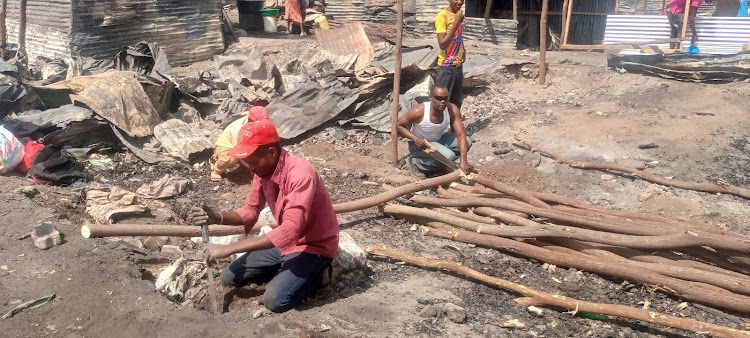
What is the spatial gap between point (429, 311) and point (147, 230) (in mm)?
2066

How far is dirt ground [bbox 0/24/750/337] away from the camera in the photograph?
3.70m

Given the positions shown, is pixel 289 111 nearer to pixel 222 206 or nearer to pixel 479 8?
pixel 222 206

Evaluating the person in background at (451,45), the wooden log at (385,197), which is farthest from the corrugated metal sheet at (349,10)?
the wooden log at (385,197)

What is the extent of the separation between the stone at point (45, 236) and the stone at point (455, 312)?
2967mm

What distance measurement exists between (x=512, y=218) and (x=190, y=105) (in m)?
5.94

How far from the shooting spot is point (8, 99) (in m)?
7.90

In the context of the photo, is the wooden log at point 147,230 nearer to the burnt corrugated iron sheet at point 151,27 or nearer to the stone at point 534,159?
the stone at point 534,159

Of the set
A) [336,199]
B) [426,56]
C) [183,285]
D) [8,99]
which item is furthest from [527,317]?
[8,99]

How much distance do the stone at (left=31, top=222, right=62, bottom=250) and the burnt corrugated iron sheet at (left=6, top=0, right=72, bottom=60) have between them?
746 centimetres

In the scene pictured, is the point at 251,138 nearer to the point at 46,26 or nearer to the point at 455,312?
the point at 455,312

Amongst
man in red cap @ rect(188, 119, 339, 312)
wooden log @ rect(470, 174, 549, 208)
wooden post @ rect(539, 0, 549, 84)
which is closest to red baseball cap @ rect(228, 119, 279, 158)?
man in red cap @ rect(188, 119, 339, 312)

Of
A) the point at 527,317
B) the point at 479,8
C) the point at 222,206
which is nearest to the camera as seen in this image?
the point at 527,317

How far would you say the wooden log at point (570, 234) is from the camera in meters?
4.16

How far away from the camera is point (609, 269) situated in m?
4.35
